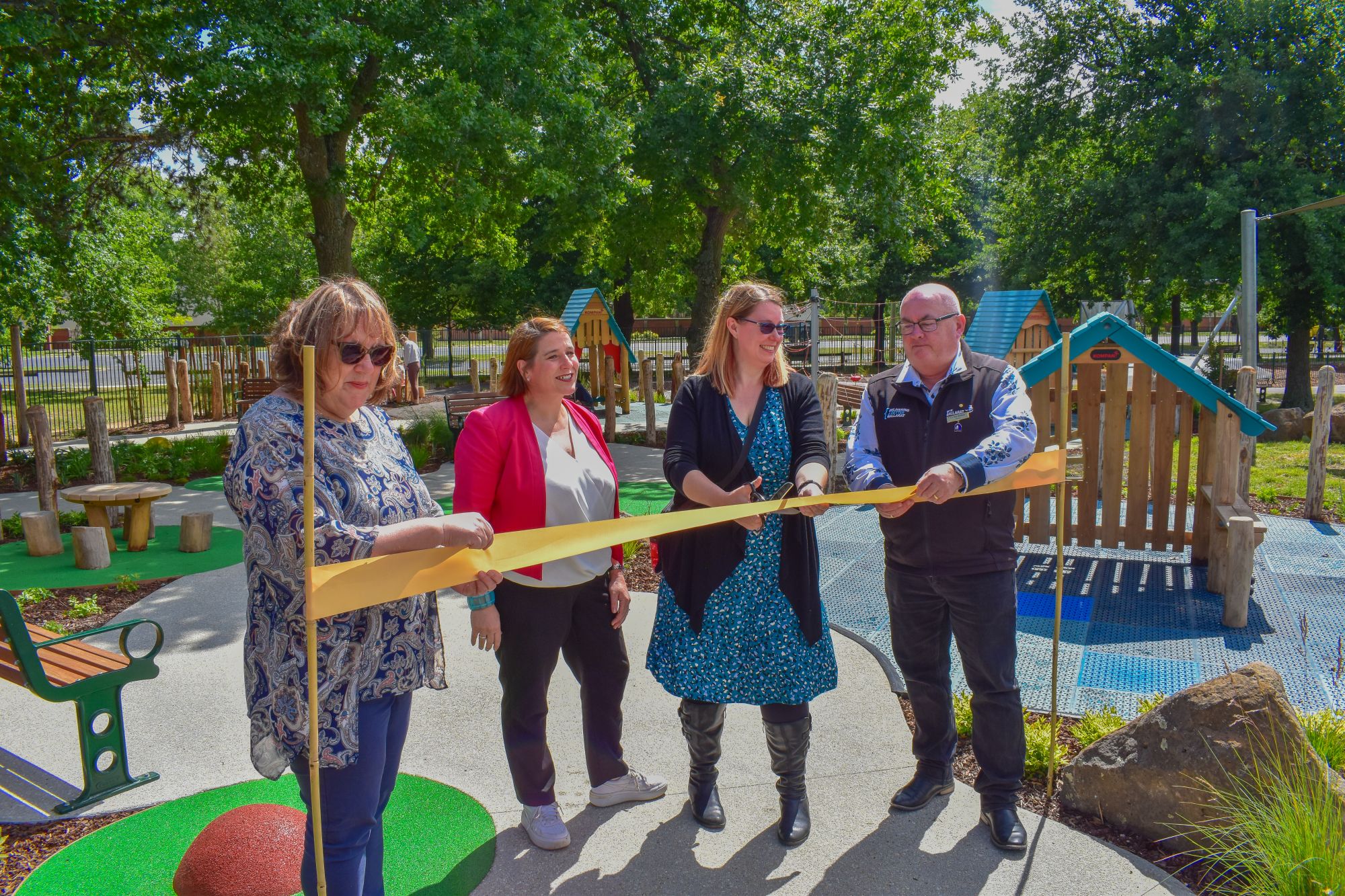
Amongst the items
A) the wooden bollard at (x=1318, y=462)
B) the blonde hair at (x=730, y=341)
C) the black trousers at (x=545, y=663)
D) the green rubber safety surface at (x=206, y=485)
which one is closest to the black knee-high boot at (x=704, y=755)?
the black trousers at (x=545, y=663)

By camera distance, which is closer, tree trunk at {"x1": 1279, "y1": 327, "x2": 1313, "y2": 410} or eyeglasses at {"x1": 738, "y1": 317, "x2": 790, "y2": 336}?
eyeglasses at {"x1": 738, "y1": 317, "x2": 790, "y2": 336}

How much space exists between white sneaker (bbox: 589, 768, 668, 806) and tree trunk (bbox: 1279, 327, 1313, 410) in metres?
21.2

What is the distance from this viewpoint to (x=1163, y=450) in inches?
285

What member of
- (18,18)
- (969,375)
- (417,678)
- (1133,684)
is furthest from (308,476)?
(18,18)

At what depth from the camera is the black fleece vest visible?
3.44m

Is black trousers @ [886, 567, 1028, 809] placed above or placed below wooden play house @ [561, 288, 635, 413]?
below

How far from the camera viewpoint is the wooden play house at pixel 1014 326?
12.5m

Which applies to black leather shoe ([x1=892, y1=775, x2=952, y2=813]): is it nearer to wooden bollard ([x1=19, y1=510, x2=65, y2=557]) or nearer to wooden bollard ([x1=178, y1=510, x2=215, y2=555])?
wooden bollard ([x1=178, y1=510, x2=215, y2=555])

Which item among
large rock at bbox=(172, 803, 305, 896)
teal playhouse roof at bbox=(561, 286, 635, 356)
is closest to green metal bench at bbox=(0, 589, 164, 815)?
large rock at bbox=(172, 803, 305, 896)

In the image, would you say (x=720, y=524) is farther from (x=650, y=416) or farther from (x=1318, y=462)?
(x=650, y=416)

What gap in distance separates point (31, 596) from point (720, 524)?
5911 millimetres

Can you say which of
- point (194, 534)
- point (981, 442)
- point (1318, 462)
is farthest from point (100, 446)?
point (1318, 462)

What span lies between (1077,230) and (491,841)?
79.5ft

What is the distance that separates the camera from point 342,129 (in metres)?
13.8
